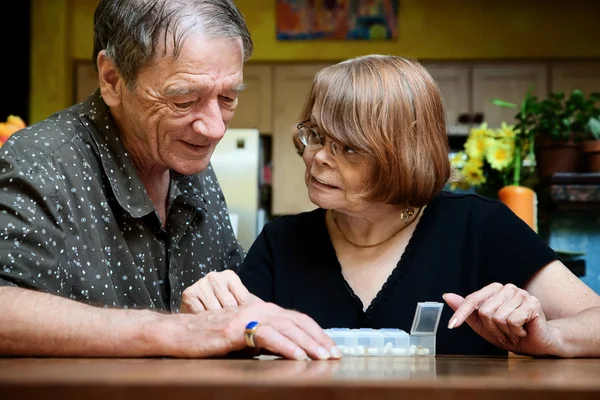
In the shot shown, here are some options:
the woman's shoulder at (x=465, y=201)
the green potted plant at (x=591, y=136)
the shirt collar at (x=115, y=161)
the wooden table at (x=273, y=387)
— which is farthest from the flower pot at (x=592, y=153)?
the wooden table at (x=273, y=387)

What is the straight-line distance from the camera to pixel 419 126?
4.54 feet

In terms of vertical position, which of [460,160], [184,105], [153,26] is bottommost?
[460,160]

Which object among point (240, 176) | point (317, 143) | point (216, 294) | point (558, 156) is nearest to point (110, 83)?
point (317, 143)

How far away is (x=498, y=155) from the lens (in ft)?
7.47

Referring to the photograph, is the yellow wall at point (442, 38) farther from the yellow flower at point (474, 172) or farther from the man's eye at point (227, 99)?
the man's eye at point (227, 99)

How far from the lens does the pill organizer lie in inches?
40.1

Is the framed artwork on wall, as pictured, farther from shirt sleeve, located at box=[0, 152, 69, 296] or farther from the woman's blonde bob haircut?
shirt sleeve, located at box=[0, 152, 69, 296]

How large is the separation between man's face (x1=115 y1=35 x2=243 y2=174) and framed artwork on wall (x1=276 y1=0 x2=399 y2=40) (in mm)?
4401

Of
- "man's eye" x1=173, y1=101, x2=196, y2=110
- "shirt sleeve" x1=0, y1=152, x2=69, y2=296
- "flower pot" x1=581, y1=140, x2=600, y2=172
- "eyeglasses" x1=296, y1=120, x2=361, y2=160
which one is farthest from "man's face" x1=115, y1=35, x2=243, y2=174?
"flower pot" x1=581, y1=140, x2=600, y2=172

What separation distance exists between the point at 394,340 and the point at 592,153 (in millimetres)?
1389

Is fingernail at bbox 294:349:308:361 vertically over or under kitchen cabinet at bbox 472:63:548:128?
under

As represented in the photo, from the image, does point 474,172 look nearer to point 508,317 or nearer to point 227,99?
point 227,99

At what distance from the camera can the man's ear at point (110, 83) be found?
4.72ft

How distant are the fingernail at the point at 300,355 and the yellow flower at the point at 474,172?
152 centimetres
